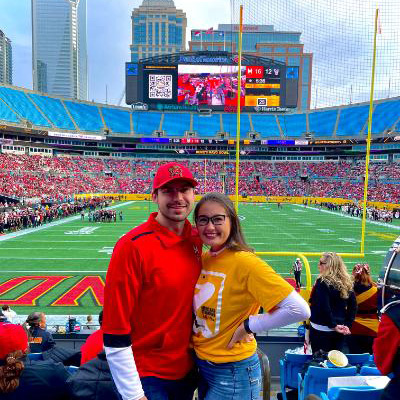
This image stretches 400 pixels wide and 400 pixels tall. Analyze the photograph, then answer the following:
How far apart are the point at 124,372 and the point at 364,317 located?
127 inches

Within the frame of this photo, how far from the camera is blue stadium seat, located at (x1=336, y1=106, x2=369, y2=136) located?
178 feet

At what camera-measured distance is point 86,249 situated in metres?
17.1

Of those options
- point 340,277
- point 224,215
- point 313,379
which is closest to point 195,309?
point 224,215

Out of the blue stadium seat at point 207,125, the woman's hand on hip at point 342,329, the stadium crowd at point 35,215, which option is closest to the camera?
the woman's hand on hip at point 342,329

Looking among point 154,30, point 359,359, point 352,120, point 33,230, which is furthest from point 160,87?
point 154,30

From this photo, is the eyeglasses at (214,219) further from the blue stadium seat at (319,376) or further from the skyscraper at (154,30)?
the skyscraper at (154,30)

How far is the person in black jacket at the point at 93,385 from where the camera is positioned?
6.05 ft

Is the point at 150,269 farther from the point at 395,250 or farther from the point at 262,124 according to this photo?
the point at 262,124

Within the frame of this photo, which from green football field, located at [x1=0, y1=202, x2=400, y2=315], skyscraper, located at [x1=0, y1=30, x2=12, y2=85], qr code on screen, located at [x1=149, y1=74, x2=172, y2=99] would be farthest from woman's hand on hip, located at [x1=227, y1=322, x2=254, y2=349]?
skyscraper, located at [x1=0, y1=30, x2=12, y2=85]

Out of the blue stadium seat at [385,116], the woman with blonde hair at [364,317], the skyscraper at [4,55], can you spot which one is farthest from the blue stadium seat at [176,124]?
the skyscraper at [4,55]

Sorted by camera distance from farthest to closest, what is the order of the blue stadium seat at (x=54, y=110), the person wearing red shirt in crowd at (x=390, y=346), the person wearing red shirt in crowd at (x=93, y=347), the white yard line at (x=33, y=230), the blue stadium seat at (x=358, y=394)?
the blue stadium seat at (x=54, y=110), the white yard line at (x=33, y=230), the person wearing red shirt in crowd at (x=93, y=347), the blue stadium seat at (x=358, y=394), the person wearing red shirt in crowd at (x=390, y=346)

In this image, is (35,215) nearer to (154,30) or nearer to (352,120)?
(352,120)

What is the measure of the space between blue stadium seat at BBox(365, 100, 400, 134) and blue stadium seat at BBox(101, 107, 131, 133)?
36918mm

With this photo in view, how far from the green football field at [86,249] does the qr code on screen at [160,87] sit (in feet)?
85.5
